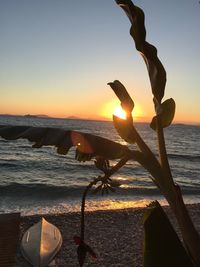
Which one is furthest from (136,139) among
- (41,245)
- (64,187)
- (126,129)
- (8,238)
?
(64,187)

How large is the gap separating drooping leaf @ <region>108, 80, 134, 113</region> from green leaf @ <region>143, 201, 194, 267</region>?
844 millimetres

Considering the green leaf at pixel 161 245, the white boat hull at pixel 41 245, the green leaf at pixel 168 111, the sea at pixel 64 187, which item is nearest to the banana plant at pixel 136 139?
the green leaf at pixel 168 111

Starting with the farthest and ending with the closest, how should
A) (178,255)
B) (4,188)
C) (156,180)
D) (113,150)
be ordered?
(4,188) < (113,150) < (156,180) < (178,255)

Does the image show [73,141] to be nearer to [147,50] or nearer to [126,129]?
[126,129]

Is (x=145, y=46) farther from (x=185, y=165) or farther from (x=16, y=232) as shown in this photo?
(x=185, y=165)

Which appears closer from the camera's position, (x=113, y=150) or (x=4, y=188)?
(x=113, y=150)

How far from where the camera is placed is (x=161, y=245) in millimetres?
1820

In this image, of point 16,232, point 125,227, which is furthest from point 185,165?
point 16,232

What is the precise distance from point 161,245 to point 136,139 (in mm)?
703

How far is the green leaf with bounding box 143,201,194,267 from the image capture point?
1.81 meters

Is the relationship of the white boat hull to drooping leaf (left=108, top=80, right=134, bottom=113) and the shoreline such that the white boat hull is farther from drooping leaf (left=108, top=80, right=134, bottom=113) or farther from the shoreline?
drooping leaf (left=108, top=80, right=134, bottom=113)

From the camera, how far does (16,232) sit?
9578 mm

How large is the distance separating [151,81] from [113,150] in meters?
0.55

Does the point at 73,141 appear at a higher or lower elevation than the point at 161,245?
higher
